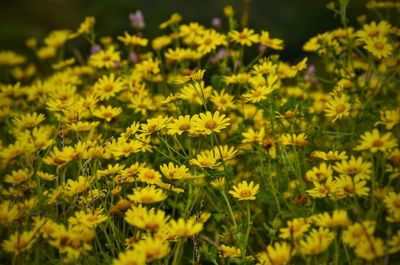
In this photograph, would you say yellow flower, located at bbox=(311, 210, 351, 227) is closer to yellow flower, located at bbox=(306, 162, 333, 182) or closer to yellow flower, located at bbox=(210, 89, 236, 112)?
yellow flower, located at bbox=(306, 162, 333, 182)

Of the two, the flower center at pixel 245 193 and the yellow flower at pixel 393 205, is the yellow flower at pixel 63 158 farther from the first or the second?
the yellow flower at pixel 393 205

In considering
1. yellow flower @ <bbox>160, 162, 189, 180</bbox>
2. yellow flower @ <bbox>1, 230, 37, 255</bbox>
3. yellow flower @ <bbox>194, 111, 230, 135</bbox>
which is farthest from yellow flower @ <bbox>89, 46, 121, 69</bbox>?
yellow flower @ <bbox>1, 230, 37, 255</bbox>

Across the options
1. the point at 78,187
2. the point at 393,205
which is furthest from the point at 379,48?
the point at 78,187

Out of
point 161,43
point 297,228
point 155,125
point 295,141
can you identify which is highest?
point 161,43

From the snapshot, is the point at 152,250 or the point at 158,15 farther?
the point at 158,15

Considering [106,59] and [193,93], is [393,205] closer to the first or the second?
[193,93]

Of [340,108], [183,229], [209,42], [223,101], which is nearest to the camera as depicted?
[183,229]

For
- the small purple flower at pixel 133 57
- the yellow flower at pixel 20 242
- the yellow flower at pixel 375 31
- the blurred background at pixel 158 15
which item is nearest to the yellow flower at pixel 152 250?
the yellow flower at pixel 20 242
